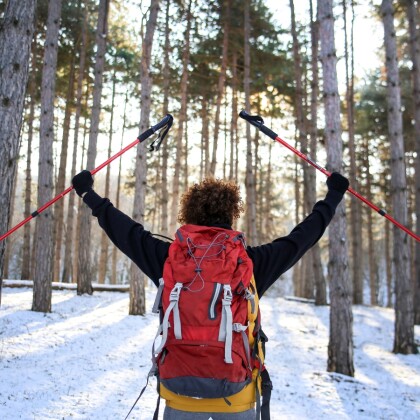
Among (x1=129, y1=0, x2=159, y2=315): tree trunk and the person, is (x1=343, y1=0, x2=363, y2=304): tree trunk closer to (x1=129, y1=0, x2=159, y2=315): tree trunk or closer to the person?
(x1=129, y1=0, x2=159, y2=315): tree trunk

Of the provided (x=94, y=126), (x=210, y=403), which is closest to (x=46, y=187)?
(x=94, y=126)

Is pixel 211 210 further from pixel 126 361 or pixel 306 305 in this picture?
pixel 306 305

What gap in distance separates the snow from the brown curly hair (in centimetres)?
327

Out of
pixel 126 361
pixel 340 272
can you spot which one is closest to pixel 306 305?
pixel 340 272

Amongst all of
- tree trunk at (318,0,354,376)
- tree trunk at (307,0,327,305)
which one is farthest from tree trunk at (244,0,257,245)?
tree trunk at (318,0,354,376)

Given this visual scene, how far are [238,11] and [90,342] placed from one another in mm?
14213

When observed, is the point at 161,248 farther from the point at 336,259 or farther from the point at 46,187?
the point at 46,187

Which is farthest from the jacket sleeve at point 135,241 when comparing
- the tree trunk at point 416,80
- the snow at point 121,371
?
the tree trunk at point 416,80

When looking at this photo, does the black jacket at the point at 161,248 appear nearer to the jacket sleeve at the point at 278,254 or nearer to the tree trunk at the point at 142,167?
the jacket sleeve at the point at 278,254

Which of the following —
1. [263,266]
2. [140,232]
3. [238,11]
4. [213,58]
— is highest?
[238,11]

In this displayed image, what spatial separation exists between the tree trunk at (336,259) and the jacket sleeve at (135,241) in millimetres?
5668

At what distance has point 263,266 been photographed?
257cm

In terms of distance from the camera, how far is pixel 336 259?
301 inches

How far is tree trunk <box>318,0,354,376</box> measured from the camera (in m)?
7.59
